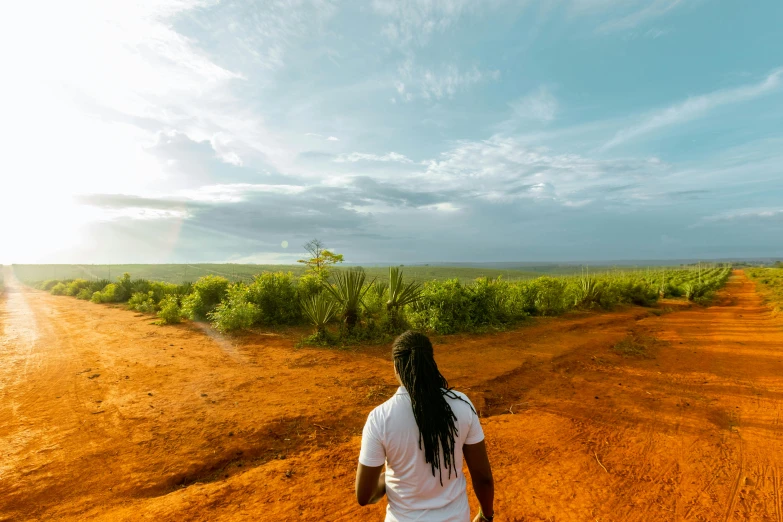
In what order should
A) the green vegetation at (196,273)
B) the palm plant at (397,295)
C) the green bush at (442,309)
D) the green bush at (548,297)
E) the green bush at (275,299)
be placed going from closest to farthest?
the palm plant at (397,295)
the green bush at (442,309)
the green bush at (275,299)
the green bush at (548,297)
the green vegetation at (196,273)

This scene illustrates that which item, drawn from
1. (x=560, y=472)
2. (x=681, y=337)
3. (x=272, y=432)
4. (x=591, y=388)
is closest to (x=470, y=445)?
(x=560, y=472)

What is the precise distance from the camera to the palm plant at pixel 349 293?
31.4 ft

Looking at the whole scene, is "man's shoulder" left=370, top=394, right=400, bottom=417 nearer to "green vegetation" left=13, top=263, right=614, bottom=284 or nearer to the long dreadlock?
the long dreadlock

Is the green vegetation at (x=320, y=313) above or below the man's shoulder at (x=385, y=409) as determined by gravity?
below

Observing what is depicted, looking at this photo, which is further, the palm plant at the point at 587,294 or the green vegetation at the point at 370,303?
the palm plant at the point at 587,294

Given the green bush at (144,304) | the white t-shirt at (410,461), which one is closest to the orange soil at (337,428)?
the white t-shirt at (410,461)

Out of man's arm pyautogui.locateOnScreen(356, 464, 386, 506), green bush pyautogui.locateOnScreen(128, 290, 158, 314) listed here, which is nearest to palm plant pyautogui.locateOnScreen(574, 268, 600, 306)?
man's arm pyautogui.locateOnScreen(356, 464, 386, 506)

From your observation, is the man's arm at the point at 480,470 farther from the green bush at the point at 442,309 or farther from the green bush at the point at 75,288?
the green bush at the point at 75,288

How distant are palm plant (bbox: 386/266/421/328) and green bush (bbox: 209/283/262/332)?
4.30m

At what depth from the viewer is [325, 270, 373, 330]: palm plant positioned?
957 centimetres

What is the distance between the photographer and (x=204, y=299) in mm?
12797

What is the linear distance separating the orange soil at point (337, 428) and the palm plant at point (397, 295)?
1509 mm

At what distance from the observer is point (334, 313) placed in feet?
32.9

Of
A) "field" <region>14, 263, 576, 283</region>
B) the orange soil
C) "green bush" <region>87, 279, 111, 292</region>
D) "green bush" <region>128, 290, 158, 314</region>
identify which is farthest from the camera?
"field" <region>14, 263, 576, 283</region>
